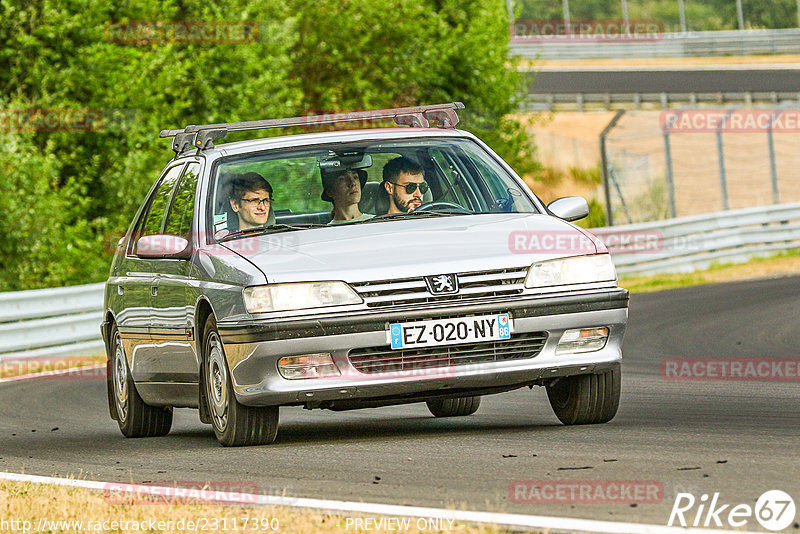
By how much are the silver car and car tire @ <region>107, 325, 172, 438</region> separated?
356 mm

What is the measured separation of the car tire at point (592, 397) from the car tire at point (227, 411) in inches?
62.4

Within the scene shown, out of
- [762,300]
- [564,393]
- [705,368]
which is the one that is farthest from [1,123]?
[564,393]

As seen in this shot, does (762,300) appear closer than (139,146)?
Yes

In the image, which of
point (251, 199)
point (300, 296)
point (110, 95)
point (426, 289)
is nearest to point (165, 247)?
point (251, 199)

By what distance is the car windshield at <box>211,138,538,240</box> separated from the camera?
8.60 metres

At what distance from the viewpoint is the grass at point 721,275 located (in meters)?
23.2

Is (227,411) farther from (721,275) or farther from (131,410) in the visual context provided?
(721,275)

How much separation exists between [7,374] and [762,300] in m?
8.72

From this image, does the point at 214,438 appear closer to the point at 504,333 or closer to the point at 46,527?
the point at 504,333

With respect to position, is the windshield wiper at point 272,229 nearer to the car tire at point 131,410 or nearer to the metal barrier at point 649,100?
the car tire at point 131,410

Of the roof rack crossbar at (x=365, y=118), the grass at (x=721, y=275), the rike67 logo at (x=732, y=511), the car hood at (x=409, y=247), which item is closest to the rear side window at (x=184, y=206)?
the roof rack crossbar at (x=365, y=118)

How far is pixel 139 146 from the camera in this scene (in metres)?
27.6

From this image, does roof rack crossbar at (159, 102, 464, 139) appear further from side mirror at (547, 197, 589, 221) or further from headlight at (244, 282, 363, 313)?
headlight at (244, 282, 363, 313)

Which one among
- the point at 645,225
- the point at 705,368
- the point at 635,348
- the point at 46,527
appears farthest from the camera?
the point at 645,225
